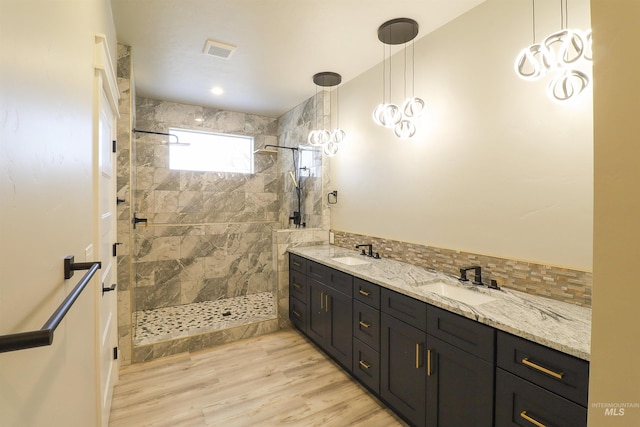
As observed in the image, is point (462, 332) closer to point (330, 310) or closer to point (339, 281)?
point (339, 281)

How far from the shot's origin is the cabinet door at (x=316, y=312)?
2.82m

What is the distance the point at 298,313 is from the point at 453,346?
202cm

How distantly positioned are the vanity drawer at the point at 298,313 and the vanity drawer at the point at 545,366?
6.92 feet

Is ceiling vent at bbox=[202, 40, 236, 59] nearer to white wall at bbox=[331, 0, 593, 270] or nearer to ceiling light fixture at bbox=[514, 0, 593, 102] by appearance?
white wall at bbox=[331, 0, 593, 270]

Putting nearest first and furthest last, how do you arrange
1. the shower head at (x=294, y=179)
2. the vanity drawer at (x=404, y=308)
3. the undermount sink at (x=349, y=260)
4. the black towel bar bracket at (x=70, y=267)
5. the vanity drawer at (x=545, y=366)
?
the black towel bar bracket at (x=70, y=267)
the vanity drawer at (x=545, y=366)
the vanity drawer at (x=404, y=308)
the undermount sink at (x=349, y=260)
the shower head at (x=294, y=179)

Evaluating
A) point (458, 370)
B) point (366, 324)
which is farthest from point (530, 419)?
point (366, 324)

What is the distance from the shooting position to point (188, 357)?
9.41ft

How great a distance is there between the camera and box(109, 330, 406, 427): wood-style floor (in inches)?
79.5

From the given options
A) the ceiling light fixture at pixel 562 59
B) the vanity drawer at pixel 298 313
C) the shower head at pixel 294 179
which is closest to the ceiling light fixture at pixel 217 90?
the shower head at pixel 294 179

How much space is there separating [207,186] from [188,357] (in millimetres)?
2415

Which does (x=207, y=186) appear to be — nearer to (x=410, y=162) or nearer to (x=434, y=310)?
(x=410, y=162)

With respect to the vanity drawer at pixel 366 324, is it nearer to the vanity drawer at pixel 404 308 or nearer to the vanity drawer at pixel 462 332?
the vanity drawer at pixel 404 308

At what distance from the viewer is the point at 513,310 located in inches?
60.1

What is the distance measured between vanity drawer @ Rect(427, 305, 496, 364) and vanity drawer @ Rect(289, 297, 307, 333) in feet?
5.61
